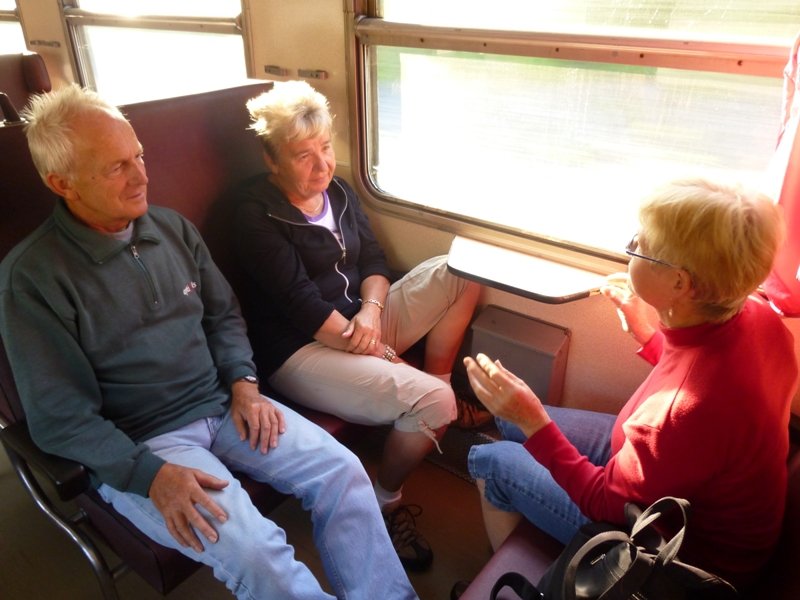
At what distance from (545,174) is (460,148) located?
0.37 meters

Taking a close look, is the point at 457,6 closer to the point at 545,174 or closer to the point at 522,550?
the point at 545,174

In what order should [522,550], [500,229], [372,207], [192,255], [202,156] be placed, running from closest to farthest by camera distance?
[522,550]
[192,255]
[202,156]
[500,229]
[372,207]

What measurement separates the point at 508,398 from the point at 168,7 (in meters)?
2.79

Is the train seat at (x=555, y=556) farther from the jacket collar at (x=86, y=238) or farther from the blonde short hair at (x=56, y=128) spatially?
the blonde short hair at (x=56, y=128)

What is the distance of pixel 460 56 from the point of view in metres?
2.04

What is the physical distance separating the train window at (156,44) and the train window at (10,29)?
66 cm

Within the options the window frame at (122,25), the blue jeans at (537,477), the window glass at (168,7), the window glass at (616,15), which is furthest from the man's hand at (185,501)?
the window glass at (168,7)

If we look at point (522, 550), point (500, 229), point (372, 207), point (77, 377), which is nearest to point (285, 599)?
point (522, 550)

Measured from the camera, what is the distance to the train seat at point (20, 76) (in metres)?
2.85

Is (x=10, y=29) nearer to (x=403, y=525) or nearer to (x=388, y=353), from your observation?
(x=388, y=353)

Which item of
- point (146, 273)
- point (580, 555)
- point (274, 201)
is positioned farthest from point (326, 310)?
point (580, 555)

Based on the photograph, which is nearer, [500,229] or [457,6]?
[457,6]

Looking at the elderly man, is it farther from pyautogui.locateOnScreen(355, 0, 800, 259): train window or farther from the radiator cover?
pyautogui.locateOnScreen(355, 0, 800, 259): train window

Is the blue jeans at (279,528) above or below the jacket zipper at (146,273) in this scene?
below
